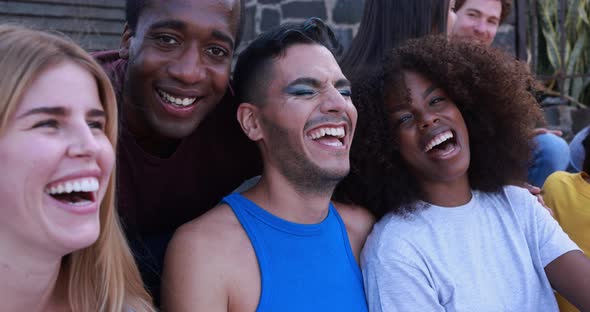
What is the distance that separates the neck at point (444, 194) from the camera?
2699 mm

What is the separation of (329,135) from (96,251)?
928 millimetres

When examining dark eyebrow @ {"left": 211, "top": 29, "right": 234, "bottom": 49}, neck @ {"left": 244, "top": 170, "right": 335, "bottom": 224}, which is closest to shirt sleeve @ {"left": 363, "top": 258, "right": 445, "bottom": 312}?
neck @ {"left": 244, "top": 170, "right": 335, "bottom": 224}

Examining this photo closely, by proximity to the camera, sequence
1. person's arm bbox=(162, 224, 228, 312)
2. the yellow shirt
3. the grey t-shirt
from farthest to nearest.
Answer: the yellow shirt
the grey t-shirt
person's arm bbox=(162, 224, 228, 312)

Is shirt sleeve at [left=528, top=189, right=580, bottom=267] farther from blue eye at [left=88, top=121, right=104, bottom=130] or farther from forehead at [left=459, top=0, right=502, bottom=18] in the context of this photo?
blue eye at [left=88, top=121, right=104, bottom=130]

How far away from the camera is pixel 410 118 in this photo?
265 cm

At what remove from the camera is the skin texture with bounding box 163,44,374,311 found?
2197mm

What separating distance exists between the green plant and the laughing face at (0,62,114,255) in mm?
5341

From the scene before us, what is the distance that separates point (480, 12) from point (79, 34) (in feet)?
11.1

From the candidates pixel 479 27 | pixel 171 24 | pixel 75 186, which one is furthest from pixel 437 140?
pixel 479 27

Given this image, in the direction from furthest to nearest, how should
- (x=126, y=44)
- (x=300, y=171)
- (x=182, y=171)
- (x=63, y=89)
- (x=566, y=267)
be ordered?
(x=126, y=44), (x=182, y=171), (x=566, y=267), (x=300, y=171), (x=63, y=89)

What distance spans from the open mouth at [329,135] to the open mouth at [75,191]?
877 mm

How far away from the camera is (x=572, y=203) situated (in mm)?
3012

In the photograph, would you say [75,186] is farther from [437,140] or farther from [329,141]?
[437,140]

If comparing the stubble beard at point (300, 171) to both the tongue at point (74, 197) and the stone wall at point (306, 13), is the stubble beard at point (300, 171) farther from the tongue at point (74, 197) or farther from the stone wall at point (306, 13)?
the stone wall at point (306, 13)
